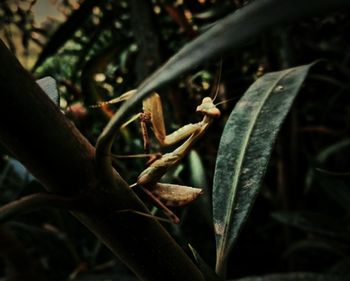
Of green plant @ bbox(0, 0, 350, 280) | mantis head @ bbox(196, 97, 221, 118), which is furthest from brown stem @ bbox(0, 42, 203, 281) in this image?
mantis head @ bbox(196, 97, 221, 118)

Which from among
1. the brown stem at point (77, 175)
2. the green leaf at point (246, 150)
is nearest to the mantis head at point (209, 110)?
the green leaf at point (246, 150)

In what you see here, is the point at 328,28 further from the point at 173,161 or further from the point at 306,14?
the point at 306,14

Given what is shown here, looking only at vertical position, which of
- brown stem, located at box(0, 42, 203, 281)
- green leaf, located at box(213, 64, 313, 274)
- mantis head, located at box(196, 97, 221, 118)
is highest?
brown stem, located at box(0, 42, 203, 281)

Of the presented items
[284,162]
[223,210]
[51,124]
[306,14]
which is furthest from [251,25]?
[284,162]

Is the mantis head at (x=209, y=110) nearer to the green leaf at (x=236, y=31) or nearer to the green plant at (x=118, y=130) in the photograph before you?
the green plant at (x=118, y=130)

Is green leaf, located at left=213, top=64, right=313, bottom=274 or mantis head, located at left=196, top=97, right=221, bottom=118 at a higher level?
mantis head, located at left=196, top=97, right=221, bottom=118

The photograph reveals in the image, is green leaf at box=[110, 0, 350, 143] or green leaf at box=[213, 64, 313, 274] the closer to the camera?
green leaf at box=[110, 0, 350, 143]

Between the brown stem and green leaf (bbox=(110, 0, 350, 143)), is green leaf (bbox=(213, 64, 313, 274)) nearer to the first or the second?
the brown stem

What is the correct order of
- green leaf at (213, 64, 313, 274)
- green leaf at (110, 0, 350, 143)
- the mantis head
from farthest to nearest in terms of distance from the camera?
the mantis head → green leaf at (213, 64, 313, 274) → green leaf at (110, 0, 350, 143)

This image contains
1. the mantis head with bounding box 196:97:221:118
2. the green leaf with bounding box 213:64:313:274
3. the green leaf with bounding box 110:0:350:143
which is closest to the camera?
the green leaf with bounding box 110:0:350:143

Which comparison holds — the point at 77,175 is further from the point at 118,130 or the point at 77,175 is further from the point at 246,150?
the point at 246,150
